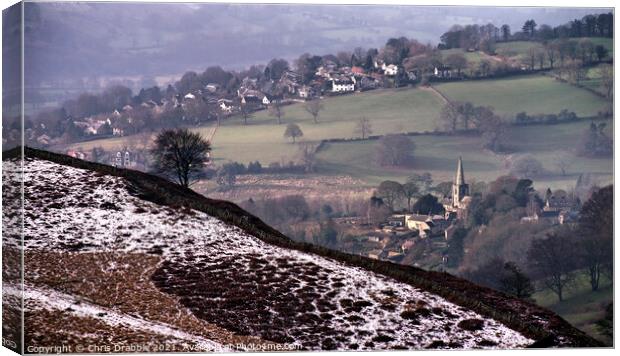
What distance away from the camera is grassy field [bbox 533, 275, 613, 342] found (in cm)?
4250

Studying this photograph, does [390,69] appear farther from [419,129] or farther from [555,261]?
[555,261]

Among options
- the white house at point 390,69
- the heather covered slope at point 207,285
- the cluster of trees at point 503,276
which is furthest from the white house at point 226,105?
the cluster of trees at point 503,276

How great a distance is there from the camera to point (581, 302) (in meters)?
42.8

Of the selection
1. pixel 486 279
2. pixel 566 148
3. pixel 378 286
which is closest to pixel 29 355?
pixel 378 286

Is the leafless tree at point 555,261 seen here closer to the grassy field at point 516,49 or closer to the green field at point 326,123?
the green field at point 326,123

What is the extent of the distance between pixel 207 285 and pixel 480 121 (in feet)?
32.1

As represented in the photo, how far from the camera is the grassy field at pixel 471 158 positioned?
43.3 meters

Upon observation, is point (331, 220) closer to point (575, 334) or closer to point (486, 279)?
point (486, 279)

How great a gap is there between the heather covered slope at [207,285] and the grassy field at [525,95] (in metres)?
5.58

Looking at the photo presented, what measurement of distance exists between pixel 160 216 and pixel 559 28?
12.6 meters

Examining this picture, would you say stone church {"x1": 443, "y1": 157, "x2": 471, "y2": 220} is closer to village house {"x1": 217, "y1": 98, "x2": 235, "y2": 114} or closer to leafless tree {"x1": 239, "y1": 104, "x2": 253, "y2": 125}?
leafless tree {"x1": 239, "y1": 104, "x2": 253, "y2": 125}

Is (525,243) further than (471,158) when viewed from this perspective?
No

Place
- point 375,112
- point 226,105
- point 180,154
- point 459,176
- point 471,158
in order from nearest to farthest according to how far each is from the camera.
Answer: point 180,154 → point 375,112 → point 226,105 → point 459,176 → point 471,158

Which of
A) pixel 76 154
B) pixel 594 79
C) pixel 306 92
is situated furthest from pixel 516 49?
pixel 76 154
